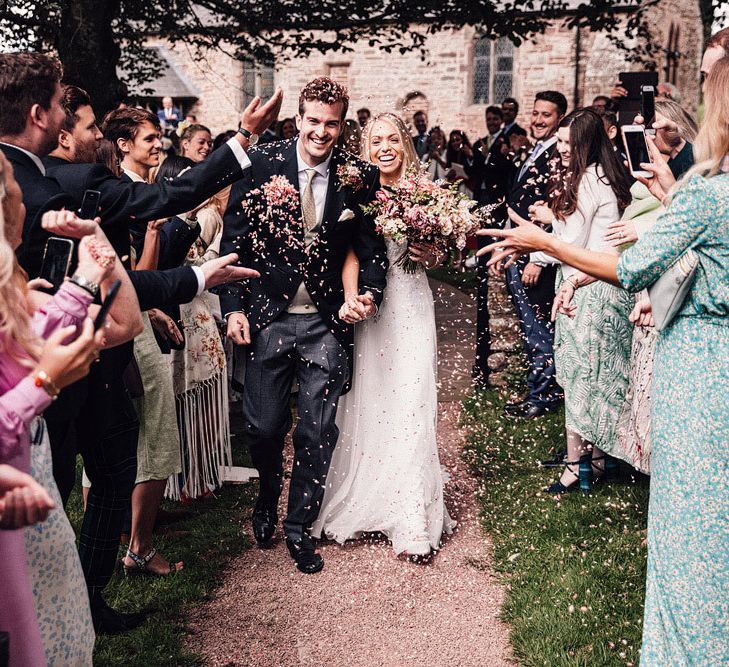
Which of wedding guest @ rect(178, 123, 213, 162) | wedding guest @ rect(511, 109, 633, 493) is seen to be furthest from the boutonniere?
wedding guest @ rect(178, 123, 213, 162)

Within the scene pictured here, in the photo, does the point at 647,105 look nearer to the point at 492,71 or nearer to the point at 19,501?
the point at 19,501

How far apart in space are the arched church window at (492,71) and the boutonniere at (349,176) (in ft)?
78.9

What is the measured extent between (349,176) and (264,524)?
210cm

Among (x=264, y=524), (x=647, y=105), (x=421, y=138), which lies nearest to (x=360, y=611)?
(x=264, y=524)

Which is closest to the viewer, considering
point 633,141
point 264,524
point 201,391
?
point 633,141

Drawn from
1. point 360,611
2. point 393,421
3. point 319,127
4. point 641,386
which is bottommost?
point 360,611

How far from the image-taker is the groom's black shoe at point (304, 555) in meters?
4.59

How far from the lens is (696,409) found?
2.81 metres

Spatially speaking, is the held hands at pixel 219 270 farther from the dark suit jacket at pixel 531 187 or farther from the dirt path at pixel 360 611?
the dark suit jacket at pixel 531 187

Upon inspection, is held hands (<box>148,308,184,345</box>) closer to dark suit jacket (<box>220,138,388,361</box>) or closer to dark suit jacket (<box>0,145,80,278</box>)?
dark suit jacket (<box>220,138,388,361</box>)

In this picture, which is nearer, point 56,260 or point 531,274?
point 56,260

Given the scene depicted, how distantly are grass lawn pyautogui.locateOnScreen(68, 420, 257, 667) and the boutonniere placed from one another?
2223mm

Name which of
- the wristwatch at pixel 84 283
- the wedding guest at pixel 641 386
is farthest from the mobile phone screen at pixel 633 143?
the wristwatch at pixel 84 283

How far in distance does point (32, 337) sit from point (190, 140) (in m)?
5.47
